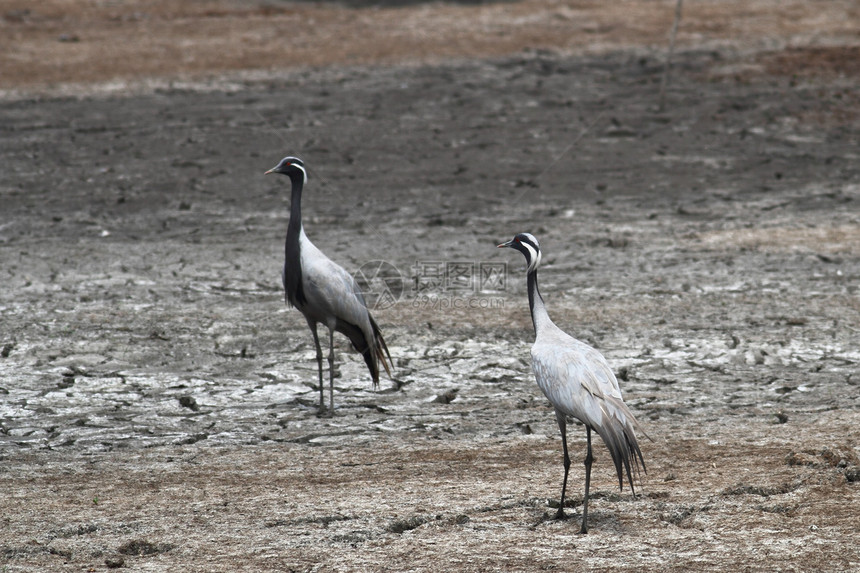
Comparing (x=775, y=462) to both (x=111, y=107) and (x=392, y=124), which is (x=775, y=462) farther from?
(x=111, y=107)

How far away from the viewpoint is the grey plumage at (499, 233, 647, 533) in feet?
17.2

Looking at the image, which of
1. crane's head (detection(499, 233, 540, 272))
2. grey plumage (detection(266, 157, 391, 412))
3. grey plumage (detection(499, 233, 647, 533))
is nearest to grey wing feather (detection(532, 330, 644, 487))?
grey plumage (detection(499, 233, 647, 533))

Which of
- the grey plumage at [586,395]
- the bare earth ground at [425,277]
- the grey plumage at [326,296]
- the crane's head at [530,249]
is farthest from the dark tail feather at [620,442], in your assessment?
the grey plumage at [326,296]

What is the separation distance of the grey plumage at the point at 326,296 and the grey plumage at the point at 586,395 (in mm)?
2074

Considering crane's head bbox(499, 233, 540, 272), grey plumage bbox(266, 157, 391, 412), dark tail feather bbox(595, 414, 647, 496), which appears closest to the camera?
dark tail feather bbox(595, 414, 647, 496)

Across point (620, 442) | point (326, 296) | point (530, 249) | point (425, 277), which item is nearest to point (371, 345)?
point (326, 296)

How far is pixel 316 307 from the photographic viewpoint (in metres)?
7.71

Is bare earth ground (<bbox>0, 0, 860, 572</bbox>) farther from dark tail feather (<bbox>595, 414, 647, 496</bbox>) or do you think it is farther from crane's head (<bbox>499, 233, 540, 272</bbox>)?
crane's head (<bbox>499, 233, 540, 272</bbox>)

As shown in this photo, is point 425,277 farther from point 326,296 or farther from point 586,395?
point 586,395

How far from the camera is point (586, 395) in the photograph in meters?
5.41

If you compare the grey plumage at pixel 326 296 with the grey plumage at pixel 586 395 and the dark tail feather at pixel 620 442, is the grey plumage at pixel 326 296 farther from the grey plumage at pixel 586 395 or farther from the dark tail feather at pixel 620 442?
the dark tail feather at pixel 620 442

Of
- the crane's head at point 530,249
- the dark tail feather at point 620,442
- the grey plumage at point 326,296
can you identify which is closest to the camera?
the dark tail feather at point 620,442

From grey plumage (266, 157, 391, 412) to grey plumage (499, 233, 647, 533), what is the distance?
6.80 feet

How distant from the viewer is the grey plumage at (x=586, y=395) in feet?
17.2
